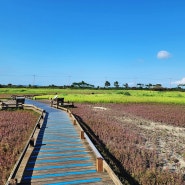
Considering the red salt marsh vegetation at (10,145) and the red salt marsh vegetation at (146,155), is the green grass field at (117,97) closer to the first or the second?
the red salt marsh vegetation at (146,155)

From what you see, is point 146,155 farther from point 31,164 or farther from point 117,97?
point 117,97

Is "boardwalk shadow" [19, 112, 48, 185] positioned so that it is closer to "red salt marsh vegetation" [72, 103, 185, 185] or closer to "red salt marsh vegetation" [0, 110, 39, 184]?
"red salt marsh vegetation" [0, 110, 39, 184]

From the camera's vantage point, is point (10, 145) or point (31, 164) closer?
point (31, 164)

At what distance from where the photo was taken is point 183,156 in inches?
552

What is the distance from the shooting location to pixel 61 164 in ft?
31.9

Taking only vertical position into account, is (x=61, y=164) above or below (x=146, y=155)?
above

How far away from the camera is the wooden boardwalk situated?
26.7 feet

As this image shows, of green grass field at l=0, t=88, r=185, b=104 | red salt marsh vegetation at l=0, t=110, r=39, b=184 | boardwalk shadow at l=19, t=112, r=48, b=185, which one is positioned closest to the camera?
boardwalk shadow at l=19, t=112, r=48, b=185

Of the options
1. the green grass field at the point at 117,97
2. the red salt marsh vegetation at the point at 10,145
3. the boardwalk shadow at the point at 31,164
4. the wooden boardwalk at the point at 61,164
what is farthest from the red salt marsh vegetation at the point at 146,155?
the green grass field at the point at 117,97

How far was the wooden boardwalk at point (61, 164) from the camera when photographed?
8.13 m

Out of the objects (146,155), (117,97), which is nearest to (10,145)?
(146,155)

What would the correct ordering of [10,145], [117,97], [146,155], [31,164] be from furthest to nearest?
[117,97] → [10,145] → [146,155] → [31,164]

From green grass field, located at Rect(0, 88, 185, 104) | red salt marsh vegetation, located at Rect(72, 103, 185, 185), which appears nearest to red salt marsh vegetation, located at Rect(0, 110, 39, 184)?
red salt marsh vegetation, located at Rect(72, 103, 185, 185)

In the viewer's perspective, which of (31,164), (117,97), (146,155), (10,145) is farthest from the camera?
(117,97)
